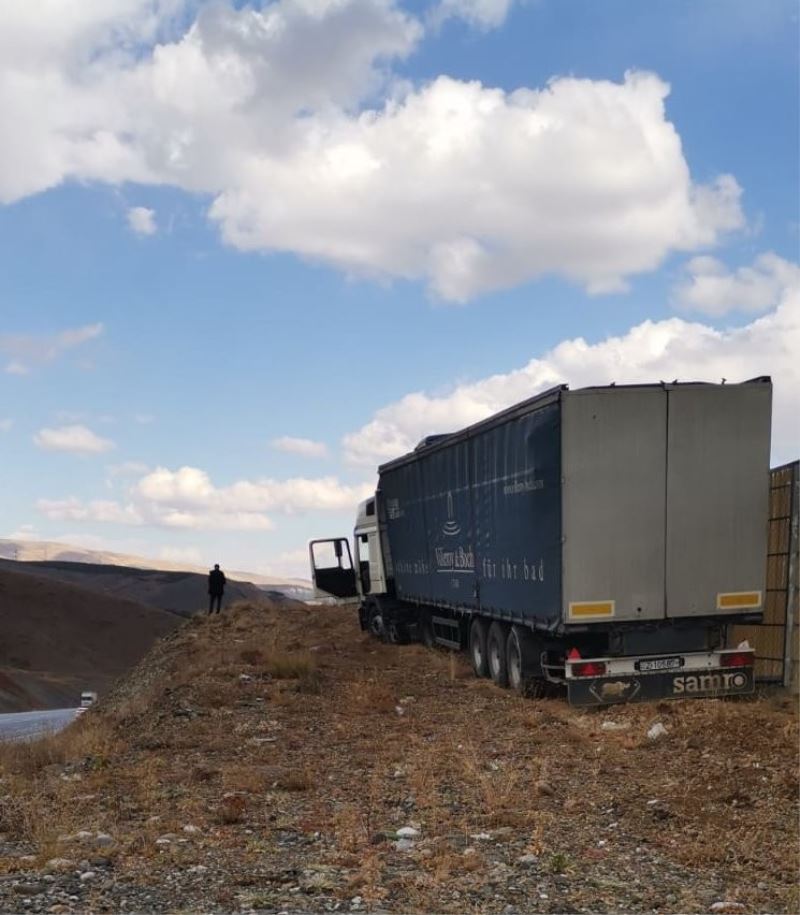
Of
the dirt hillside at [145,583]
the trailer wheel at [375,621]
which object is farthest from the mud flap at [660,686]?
the dirt hillside at [145,583]

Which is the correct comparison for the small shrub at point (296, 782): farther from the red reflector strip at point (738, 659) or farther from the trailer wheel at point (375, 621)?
the trailer wheel at point (375, 621)

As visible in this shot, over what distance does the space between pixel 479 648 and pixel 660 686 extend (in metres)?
4.96

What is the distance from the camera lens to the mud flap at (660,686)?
13.9m

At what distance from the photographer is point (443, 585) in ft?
66.7

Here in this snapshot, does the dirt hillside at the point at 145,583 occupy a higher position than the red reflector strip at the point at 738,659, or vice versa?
the red reflector strip at the point at 738,659

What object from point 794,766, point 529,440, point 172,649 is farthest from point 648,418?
point 172,649

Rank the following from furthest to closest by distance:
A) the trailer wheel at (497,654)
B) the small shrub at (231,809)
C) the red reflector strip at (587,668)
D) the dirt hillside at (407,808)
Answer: the trailer wheel at (497,654), the red reflector strip at (587,668), the small shrub at (231,809), the dirt hillside at (407,808)

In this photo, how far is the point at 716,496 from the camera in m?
13.8

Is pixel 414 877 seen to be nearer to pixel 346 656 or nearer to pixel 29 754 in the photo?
pixel 29 754

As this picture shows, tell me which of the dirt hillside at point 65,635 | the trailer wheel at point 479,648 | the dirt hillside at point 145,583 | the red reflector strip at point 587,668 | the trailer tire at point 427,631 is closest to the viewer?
the red reflector strip at point 587,668

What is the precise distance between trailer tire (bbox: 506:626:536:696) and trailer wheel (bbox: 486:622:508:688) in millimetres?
628

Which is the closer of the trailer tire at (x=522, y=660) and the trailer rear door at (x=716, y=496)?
the trailer rear door at (x=716, y=496)

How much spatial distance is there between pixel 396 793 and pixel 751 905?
4073mm

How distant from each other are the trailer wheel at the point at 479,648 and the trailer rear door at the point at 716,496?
5076 millimetres
